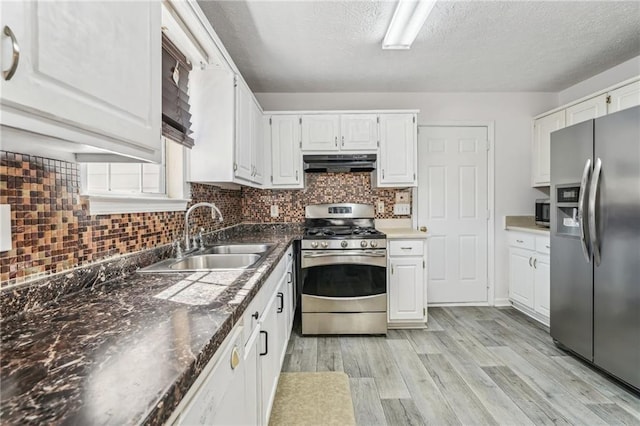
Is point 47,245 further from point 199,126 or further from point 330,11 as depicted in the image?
point 330,11

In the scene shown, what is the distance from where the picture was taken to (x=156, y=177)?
1.75 meters

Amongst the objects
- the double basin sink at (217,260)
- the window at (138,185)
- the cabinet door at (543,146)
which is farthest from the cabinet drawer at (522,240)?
the window at (138,185)

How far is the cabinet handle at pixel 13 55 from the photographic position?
0.51 meters

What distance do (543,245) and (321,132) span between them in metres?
2.41

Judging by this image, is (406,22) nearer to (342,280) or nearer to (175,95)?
(175,95)

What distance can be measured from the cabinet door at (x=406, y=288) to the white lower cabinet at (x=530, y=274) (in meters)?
1.15

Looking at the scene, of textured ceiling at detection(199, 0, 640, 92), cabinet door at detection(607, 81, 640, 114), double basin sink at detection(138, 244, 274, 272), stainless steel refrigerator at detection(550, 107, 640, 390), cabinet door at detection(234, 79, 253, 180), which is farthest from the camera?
cabinet door at detection(607, 81, 640, 114)

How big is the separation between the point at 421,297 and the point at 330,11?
249 cm

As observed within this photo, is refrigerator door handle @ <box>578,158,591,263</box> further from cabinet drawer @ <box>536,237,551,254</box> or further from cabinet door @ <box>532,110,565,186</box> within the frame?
cabinet door @ <box>532,110,565,186</box>

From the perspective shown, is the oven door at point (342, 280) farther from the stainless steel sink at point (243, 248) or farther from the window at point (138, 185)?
the window at point (138, 185)

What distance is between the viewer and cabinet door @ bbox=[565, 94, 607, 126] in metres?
2.61

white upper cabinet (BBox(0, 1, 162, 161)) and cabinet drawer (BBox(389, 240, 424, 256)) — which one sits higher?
white upper cabinet (BBox(0, 1, 162, 161))

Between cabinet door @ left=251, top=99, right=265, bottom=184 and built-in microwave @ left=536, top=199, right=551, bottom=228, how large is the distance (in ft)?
9.57

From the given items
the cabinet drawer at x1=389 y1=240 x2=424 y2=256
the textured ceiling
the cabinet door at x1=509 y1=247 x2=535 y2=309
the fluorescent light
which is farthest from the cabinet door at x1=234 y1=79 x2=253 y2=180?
the cabinet door at x1=509 y1=247 x2=535 y2=309
